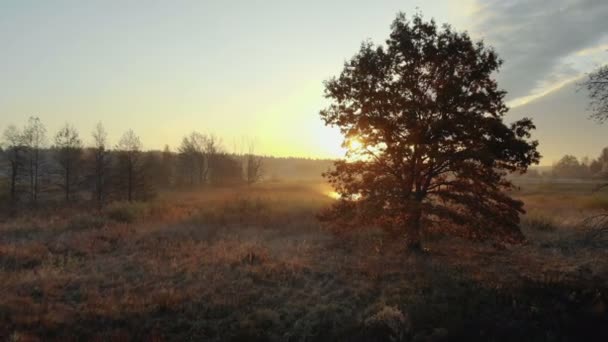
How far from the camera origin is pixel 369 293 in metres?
12.6

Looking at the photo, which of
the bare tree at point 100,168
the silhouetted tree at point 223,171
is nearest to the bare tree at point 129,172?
the bare tree at point 100,168

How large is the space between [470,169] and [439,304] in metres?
6.54

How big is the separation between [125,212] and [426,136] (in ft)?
85.9

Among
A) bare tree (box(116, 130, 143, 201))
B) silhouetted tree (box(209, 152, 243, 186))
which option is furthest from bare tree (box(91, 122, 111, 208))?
silhouetted tree (box(209, 152, 243, 186))

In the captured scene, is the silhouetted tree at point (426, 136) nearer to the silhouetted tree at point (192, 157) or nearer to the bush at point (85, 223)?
the bush at point (85, 223)

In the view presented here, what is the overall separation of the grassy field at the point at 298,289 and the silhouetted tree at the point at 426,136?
2155mm

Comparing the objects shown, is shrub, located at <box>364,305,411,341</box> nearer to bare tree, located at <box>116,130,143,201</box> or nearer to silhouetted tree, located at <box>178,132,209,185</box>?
bare tree, located at <box>116,130,143,201</box>

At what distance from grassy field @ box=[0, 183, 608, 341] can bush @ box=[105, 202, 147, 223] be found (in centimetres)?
864

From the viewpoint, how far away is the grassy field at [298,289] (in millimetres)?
10047

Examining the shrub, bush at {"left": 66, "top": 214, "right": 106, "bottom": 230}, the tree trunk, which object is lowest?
bush at {"left": 66, "top": 214, "right": 106, "bottom": 230}

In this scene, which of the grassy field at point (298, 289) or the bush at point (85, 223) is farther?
the bush at point (85, 223)

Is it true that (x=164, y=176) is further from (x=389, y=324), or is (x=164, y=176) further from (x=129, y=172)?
(x=389, y=324)

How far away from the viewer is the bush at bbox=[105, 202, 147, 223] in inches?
1239

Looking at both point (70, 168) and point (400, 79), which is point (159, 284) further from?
point (70, 168)
